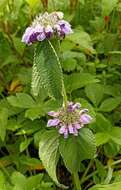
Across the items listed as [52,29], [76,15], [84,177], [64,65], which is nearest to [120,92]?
[64,65]

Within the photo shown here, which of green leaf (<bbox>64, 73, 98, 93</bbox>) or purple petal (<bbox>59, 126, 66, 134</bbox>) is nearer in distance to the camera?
purple petal (<bbox>59, 126, 66, 134</bbox>)

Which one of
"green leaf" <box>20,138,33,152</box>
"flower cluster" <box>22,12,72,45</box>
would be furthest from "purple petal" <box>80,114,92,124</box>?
"green leaf" <box>20,138,33,152</box>

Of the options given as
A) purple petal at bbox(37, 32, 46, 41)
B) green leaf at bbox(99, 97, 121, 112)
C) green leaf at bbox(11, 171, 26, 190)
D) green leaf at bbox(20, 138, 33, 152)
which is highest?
purple petal at bbox(37, 32, 46, 41)

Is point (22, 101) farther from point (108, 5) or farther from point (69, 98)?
point (108, 5)

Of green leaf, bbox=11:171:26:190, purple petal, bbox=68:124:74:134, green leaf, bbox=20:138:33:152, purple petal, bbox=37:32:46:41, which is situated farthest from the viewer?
green leaf, bbox=20:138:33:152

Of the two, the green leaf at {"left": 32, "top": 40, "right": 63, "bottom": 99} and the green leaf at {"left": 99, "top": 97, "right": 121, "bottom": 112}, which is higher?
the green leaf at {"left": 32, "top": 40, "right": 63, "bottom": 99}

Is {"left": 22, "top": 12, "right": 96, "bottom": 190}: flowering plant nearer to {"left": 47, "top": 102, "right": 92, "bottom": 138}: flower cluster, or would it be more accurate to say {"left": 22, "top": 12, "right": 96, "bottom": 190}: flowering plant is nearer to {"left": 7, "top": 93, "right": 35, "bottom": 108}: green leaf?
{"left": 47, "top": 102, "right": 92, "bottom": 138}: flower cluster

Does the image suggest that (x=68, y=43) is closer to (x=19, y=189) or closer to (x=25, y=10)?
(x=25, y=10)

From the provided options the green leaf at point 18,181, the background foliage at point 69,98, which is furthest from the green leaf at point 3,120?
the green leaf at point 18,181

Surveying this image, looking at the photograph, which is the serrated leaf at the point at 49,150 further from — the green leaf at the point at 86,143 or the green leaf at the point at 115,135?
the green leaf at the point at 115,135
